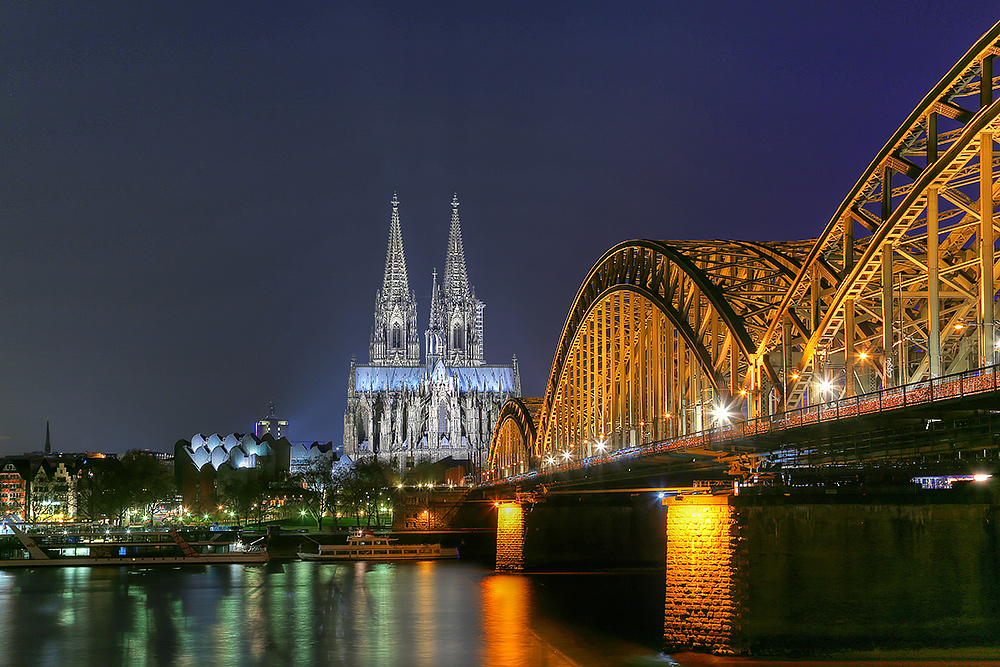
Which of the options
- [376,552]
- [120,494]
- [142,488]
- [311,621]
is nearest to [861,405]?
[311,621]

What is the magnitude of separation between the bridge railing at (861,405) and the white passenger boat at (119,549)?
69.5 metres

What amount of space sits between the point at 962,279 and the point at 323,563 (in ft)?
266

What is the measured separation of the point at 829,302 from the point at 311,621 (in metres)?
32.5

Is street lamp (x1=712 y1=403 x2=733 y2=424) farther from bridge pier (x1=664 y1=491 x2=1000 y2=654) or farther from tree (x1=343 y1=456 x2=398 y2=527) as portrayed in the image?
tree (x1=343 y1=456 x2=398 y2=527)

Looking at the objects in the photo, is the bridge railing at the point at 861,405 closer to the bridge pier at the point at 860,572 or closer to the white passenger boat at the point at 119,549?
the bridge pier at the point at 860,572

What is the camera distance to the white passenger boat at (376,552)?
118 meters

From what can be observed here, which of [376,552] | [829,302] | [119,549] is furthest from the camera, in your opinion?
[119,549]

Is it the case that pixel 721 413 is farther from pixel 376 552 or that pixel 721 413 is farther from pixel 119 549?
pixel 119 549

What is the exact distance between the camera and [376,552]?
400 feet

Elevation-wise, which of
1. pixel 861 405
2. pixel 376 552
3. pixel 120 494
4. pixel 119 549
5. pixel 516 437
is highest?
pixel 516 437

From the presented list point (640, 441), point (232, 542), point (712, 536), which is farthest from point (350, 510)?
point (712, 536)

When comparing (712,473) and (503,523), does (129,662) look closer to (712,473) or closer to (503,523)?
(712,473)

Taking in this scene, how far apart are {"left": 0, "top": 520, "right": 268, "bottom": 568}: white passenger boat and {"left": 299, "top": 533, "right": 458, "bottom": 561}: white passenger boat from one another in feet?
20.1

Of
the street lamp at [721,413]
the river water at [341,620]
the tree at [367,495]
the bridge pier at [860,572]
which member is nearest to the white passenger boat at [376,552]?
the river water at [341,620]
